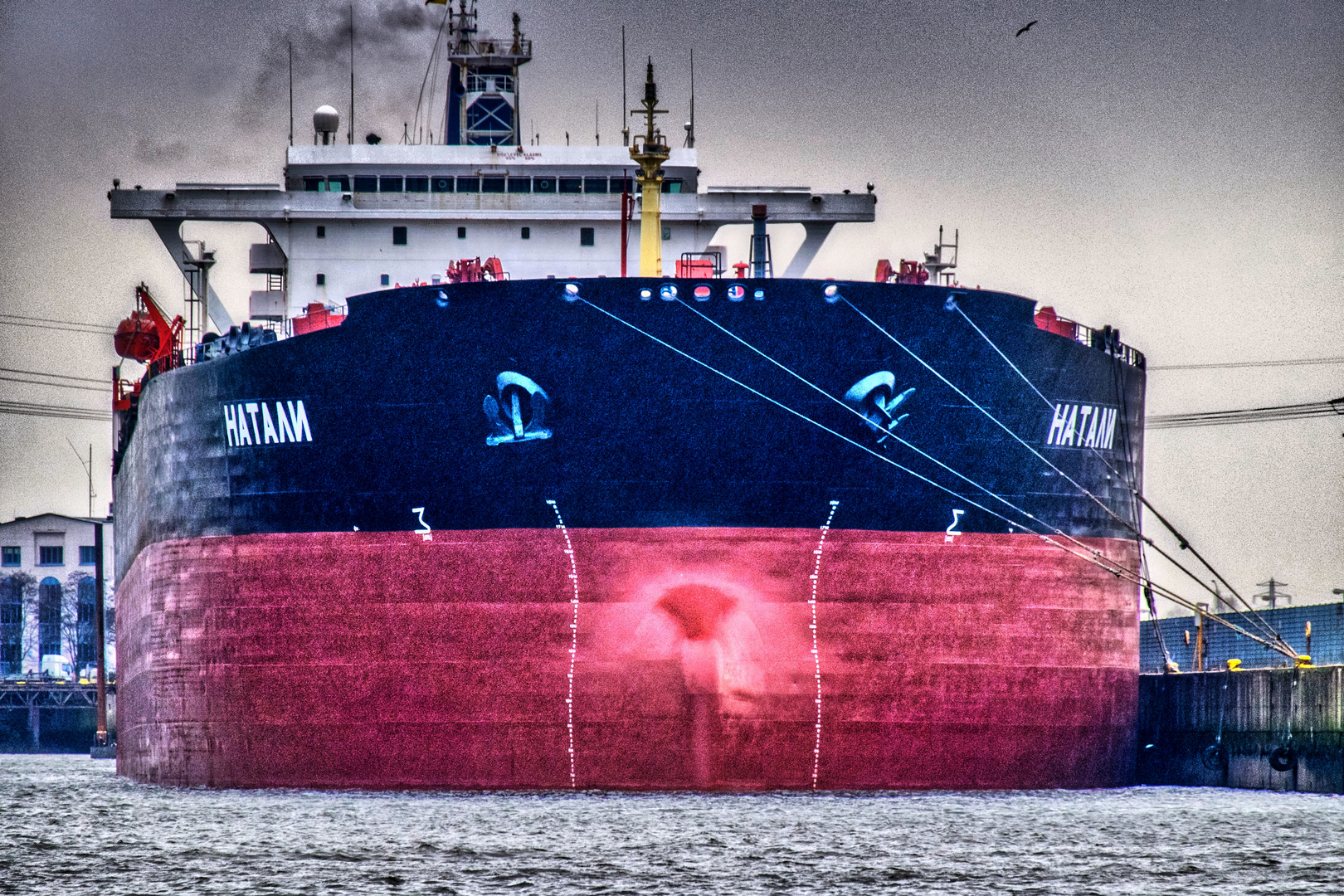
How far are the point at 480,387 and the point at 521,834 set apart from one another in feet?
16.9

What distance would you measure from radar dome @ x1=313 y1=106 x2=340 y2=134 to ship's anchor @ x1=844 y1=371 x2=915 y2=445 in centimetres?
1217

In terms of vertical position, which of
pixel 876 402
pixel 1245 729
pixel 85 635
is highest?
pixel 876 402

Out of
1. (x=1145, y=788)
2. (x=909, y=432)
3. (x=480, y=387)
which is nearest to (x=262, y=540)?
(x=480, y=387)

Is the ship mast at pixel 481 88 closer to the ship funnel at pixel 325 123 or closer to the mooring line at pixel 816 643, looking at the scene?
the ship funnel at pixel 325 123

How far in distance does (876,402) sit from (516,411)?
3.50m

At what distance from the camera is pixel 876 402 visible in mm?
20812

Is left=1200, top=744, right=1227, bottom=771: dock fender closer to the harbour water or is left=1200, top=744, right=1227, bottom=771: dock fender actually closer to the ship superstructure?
the harbour water

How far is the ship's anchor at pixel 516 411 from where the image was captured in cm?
2075

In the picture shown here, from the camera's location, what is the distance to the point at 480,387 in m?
21.0

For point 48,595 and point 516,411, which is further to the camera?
point 48,595

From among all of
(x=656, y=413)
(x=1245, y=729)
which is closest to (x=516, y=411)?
(x=656, y=413)

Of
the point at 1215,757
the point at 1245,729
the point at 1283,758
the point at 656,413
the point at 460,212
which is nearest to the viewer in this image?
the point at 656,413

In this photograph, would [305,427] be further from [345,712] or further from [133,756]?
[133,756]

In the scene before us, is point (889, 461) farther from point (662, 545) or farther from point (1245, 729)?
point (1245, 729)
